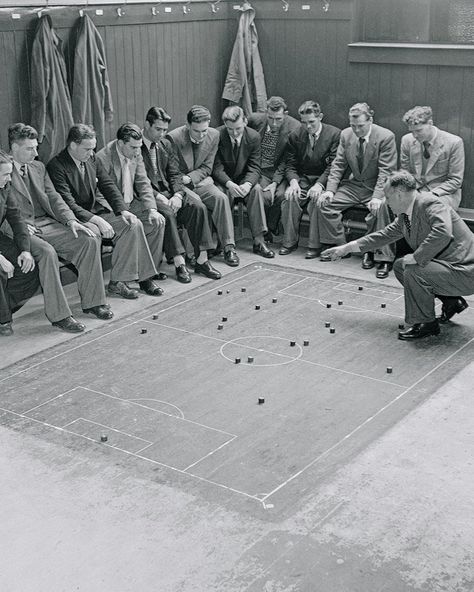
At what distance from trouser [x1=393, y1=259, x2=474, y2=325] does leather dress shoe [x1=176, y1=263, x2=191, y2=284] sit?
206cm

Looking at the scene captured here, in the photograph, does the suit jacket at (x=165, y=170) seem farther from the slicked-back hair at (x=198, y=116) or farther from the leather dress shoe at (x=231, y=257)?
the leather dress shoe at (x=231, y=257)

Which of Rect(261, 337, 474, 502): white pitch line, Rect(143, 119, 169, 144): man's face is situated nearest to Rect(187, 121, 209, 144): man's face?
Rect(143, 119, 169, 144): man's face

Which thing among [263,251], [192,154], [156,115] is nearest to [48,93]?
[156,115]

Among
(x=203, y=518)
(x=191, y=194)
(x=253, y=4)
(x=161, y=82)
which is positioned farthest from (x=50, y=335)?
(x=253, y=4)

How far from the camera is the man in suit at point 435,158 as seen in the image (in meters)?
7.96

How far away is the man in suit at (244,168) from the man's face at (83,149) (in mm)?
1699

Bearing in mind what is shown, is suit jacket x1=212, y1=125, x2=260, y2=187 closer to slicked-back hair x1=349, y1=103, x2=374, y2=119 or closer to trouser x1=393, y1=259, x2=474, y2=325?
slicked-back hair x1=349, y1=103, x2=374, y2=119

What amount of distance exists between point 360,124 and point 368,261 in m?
1.22

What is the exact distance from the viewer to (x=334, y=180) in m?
8.55

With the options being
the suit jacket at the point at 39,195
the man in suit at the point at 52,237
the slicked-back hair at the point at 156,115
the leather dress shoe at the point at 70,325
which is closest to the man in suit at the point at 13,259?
the man in suit at the point at 52,237

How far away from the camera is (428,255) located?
6414mm

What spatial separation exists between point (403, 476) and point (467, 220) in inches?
164

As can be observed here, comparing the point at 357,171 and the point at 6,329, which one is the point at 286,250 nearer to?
the point at 357,171

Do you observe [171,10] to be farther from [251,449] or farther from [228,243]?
[251,449]
